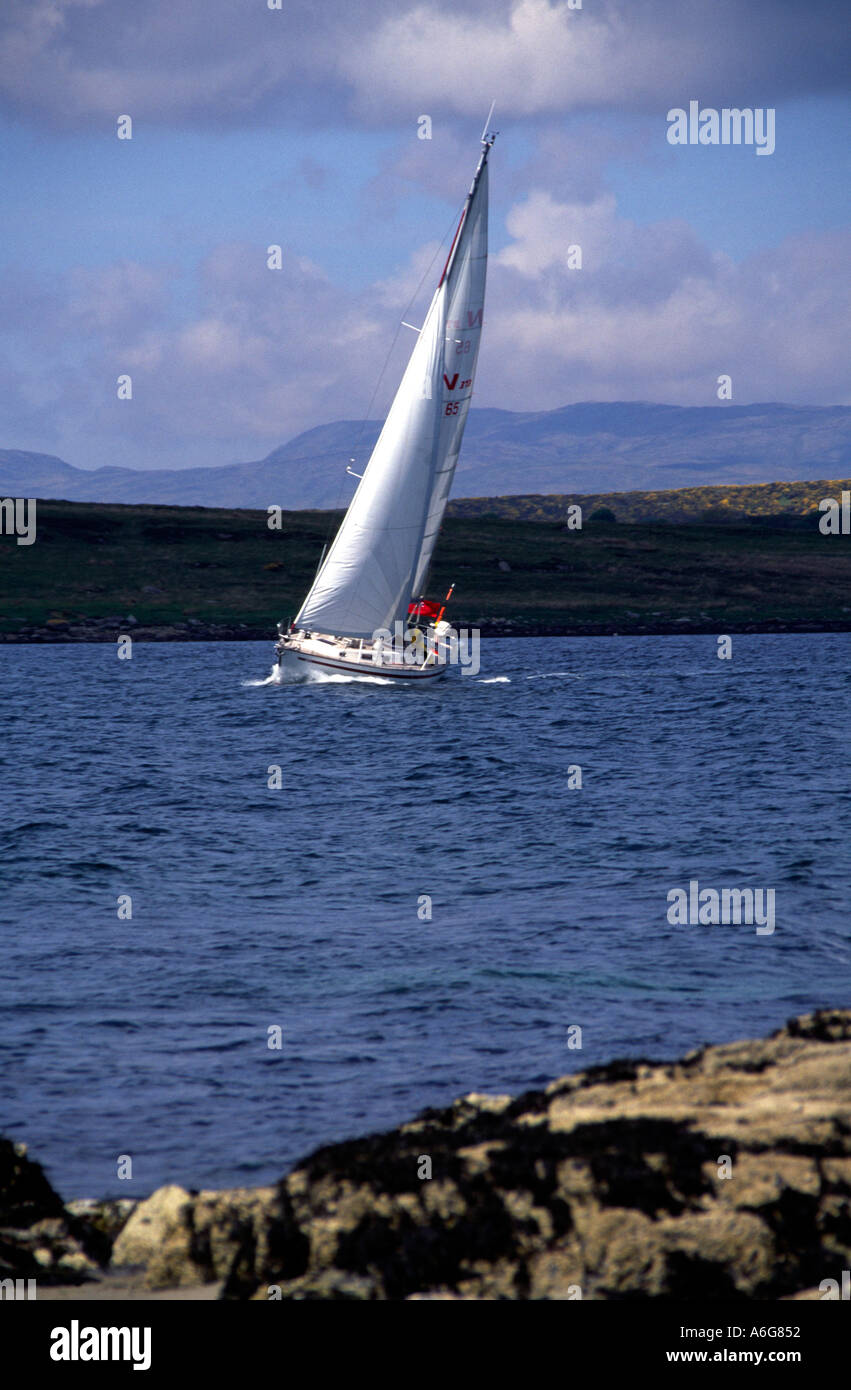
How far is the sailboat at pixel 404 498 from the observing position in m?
59.0

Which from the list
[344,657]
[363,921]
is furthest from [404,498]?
[363,921]

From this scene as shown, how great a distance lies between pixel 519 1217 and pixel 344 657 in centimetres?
5162

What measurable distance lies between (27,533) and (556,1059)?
109597 mm

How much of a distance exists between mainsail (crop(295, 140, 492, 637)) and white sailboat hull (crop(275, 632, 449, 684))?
3.84ft

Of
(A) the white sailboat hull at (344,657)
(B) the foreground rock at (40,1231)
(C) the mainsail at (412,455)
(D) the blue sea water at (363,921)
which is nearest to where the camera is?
(B) the foreground rock at (40,1231)

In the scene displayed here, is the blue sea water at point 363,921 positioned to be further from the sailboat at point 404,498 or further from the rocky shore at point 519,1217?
the sailboat at point 404,498

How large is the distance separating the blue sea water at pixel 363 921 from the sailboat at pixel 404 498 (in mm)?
9081

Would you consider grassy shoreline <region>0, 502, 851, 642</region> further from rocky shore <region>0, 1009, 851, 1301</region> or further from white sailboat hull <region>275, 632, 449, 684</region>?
rocky shore <region>0, 1009, 851, 1301</region>

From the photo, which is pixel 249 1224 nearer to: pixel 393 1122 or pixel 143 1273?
pixel 143 1273

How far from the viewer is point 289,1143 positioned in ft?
43.4

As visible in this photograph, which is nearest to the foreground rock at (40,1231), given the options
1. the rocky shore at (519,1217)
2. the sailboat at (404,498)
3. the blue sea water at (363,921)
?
the rocky shore at (519,1217)

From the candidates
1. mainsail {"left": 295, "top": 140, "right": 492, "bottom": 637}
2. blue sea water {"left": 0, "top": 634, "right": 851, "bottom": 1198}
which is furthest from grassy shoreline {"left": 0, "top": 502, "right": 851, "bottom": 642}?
blue sea water {"left": 0, "top": 634, "right": 851, "bottom": 1198}

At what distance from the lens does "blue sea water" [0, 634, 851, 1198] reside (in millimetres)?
14688
